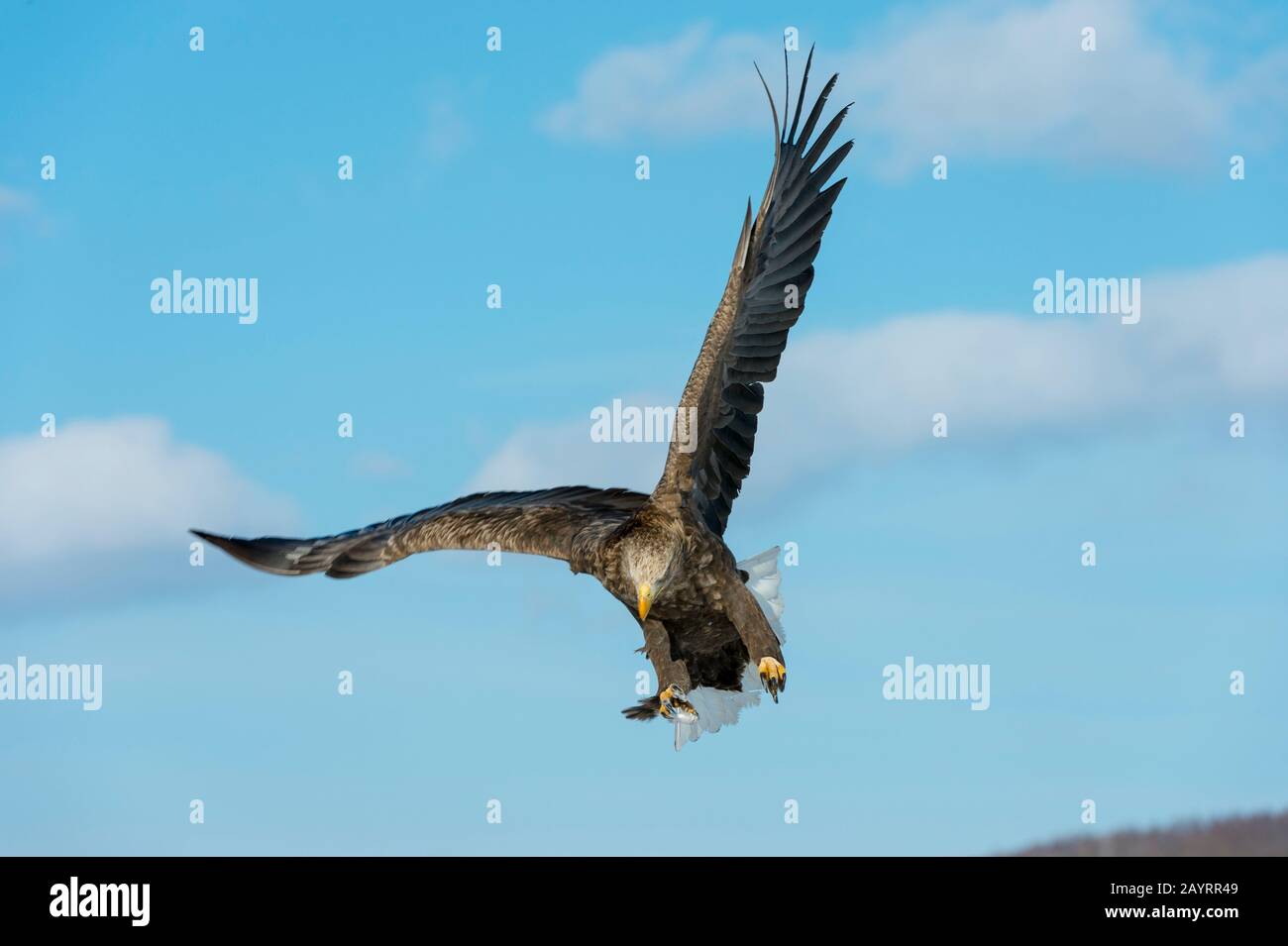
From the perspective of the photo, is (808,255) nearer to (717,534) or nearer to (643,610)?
(717,534)

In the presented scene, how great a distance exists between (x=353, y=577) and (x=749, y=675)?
3.95 m

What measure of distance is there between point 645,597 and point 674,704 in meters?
1.35

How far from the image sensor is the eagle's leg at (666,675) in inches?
526

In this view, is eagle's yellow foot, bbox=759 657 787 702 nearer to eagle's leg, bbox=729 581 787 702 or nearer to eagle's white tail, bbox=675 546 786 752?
eagle's leg, bbox=729 581 787 702

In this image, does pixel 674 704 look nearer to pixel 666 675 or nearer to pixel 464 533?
pixel 666 675

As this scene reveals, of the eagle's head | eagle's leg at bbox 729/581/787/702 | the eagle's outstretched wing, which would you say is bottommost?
eagle's leg at bbox 729/581/787/702

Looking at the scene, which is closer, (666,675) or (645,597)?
(645,597)

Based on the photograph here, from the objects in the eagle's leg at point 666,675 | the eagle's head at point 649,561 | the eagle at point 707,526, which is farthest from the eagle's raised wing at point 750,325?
the eagle's leg at point 666,675

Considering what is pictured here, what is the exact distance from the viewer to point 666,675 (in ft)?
44.0

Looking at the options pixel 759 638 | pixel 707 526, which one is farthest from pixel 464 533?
pixel 759 638

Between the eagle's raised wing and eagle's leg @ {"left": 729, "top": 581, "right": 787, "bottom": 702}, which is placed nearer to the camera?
eagle's leg @ {"left": 729, "top": 581, "right": 787, "bottom": 702}

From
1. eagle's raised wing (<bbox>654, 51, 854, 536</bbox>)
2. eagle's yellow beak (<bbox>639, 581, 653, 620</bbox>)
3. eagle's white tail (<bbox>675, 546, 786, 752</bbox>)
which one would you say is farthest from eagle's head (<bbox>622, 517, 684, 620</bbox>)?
eagle's white tail (<bbox>675, 546, 786, 752</bbox>)

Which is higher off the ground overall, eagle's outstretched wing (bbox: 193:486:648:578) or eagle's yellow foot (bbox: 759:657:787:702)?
eagle's outstretched wing (bbox: 193:486:648:578)

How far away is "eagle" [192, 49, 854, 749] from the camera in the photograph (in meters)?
13.2
